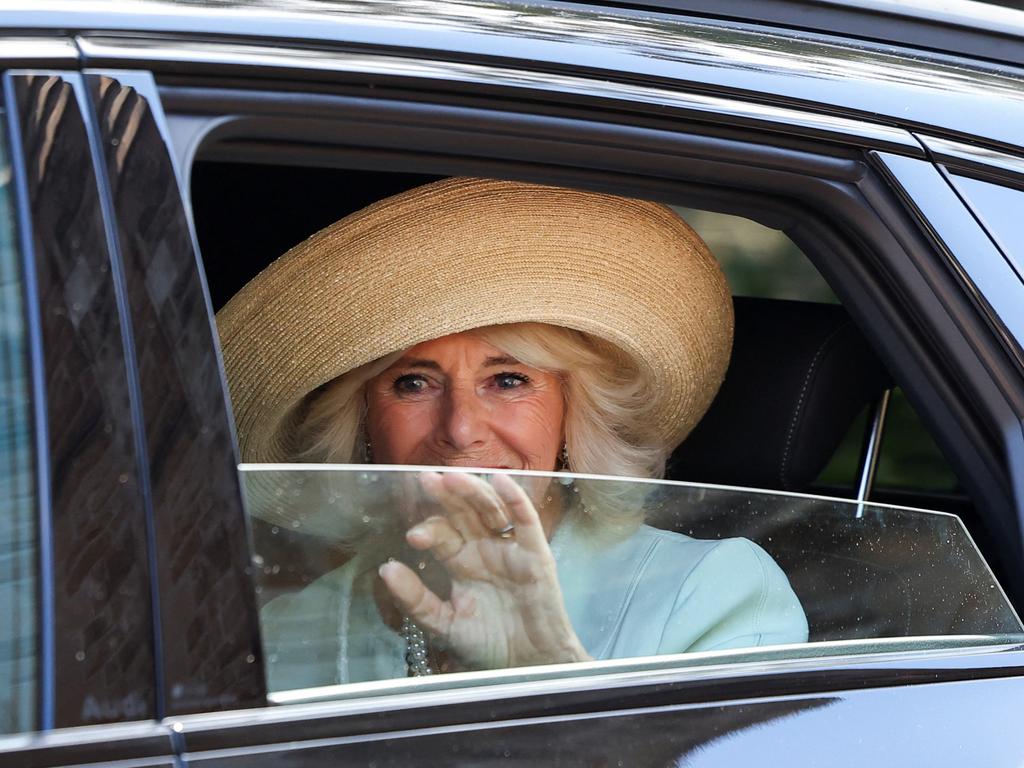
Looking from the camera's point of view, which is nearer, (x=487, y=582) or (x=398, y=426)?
(x=487, y=582)

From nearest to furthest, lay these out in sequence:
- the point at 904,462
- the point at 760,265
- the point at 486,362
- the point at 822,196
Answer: the point at 822,196
the point at 486,362
the point at 760,265
the point at 904,462

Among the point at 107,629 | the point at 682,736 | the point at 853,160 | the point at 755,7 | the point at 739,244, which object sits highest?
the point at 739,244

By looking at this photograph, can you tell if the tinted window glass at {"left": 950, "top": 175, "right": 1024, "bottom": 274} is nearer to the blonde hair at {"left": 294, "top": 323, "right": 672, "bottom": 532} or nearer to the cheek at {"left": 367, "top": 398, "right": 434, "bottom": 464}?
the blonde hair at {"left": 294, "top": 323, "right": 672, "bottom": 532}

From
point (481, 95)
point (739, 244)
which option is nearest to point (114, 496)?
point (481, 95)

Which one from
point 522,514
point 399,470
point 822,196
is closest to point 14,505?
point 399,470

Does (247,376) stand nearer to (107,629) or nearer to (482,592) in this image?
(482,592)

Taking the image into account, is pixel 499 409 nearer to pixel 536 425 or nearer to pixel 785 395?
pixel 536 425

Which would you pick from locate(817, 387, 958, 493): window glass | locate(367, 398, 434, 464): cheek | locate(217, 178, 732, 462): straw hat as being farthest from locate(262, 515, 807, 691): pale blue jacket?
locate(817, 387, 958, 493): window glass

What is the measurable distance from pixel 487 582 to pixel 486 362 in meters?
0.95

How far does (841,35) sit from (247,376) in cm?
103

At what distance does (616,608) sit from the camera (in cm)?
130

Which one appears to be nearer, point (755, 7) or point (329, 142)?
point (329, 142)

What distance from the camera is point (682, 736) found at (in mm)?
1154

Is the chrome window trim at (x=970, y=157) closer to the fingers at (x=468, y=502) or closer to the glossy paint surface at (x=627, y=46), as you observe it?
the glossy paint surface at (x=627, y=46)
